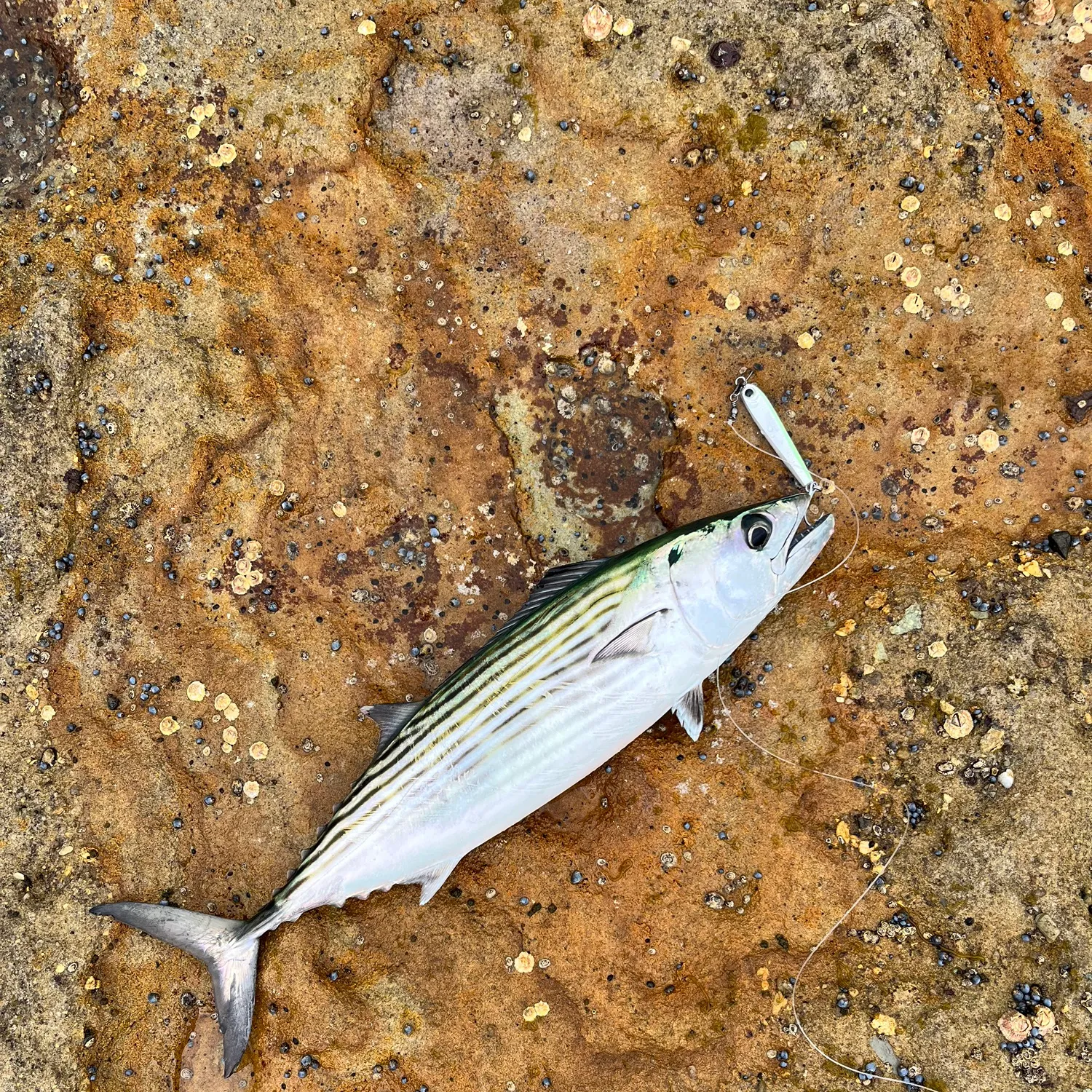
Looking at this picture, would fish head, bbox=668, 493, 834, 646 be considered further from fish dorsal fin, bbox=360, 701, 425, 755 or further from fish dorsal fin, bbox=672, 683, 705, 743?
fish dorsal fin, bbox=360, 701, 425, 755

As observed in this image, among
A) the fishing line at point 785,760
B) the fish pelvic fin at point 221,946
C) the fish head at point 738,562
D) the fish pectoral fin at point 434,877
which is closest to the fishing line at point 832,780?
the fishing line at point 785,760

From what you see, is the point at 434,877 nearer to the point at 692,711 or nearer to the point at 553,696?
the point at 553,696

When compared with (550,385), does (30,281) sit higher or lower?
higher

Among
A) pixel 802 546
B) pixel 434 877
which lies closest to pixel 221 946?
pixel 434 877

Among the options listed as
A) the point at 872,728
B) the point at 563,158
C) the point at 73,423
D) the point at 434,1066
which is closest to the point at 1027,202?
the point at 563,158

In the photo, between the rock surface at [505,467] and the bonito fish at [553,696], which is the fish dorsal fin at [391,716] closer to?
the bonito fish at [553,696]

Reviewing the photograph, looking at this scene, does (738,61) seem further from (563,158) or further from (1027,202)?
(1027,202)

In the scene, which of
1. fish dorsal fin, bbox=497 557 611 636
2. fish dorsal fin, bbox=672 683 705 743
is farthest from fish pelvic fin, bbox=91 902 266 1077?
fish dorsal fin, bbox=672 683 705 743
